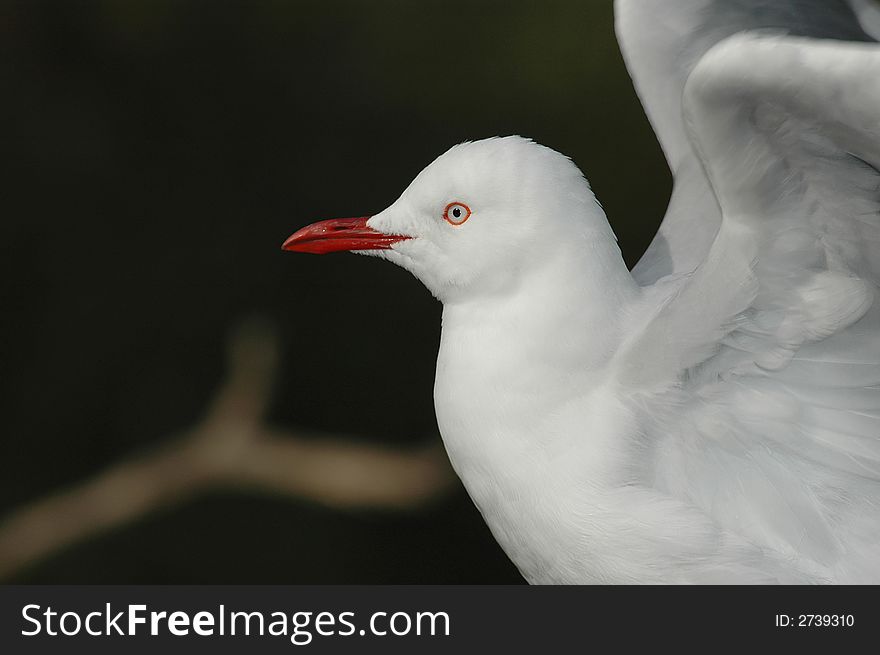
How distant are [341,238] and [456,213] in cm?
18

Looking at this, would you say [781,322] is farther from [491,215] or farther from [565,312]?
[491,215]

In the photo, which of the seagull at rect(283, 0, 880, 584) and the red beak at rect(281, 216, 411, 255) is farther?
the red beak at rect(281, 216, 411, 255)

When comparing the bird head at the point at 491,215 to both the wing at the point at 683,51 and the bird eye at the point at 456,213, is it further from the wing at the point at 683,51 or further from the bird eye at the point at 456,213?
the wing at the point at 683,51

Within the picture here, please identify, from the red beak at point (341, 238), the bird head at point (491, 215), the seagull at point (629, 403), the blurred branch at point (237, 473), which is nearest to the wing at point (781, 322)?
the seagull at point (629, 403)

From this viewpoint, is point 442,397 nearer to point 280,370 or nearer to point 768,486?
point 768,486

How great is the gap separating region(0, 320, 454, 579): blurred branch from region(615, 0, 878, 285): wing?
1.63m

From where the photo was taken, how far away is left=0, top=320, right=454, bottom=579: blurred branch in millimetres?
3270

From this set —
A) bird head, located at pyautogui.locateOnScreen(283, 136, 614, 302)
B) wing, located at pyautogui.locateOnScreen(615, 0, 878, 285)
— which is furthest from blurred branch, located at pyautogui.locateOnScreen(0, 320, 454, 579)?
bird head, located at pyautogui.locateOnScreen(283, 136, 614, 302)

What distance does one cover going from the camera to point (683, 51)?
1855 millimetres

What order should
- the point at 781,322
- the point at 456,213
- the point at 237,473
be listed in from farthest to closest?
the point at 237,473 < the point at 456,213 < the point at 781,322

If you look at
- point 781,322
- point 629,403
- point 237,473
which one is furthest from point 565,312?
point 237,473

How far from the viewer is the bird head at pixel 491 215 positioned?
1.41m

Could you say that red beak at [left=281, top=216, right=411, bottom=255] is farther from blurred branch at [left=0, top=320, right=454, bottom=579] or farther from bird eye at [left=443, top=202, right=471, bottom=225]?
blurred branch at [left=0, top=320, right=454, bottom=579]

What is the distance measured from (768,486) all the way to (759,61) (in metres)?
0.54
